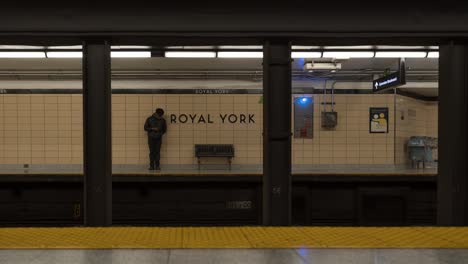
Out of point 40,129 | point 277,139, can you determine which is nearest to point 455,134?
point 277,139

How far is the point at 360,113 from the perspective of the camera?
13.1 meters

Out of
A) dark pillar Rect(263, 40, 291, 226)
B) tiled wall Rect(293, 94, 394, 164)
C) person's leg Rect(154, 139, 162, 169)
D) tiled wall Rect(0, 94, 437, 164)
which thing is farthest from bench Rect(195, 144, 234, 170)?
dark pillar Rect(263, 40, 291, 226)

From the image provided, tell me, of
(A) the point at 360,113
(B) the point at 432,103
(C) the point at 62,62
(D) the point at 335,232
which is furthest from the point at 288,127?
(B) the point at 432,103

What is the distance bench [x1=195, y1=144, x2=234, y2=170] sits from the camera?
41.1ft

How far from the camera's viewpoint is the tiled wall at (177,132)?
1264 centimetres

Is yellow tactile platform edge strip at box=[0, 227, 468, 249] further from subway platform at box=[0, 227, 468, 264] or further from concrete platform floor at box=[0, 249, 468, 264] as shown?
concrete platform floor at box=[0, 249, 468, 264]

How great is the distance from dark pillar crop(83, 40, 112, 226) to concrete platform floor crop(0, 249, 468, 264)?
949mm

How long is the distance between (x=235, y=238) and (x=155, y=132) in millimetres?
9053

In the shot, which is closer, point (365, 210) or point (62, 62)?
point (365, 210)

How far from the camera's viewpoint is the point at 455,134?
166 inches

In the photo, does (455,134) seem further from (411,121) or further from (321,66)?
(411,121)

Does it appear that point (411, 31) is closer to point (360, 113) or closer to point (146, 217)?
point (146, 217)

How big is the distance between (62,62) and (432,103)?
11981mm

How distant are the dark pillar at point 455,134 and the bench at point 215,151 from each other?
8.62m
